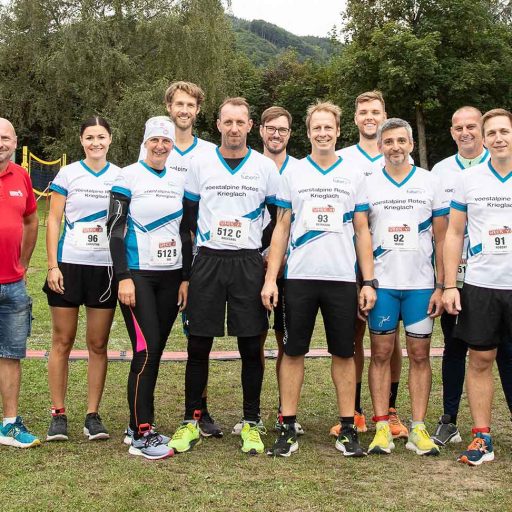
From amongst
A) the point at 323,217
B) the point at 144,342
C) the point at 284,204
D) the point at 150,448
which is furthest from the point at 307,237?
the point at 150,448

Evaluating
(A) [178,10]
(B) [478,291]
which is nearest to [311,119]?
(B) [478,291]

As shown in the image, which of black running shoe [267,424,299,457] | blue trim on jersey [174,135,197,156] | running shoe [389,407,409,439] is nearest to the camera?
black running shoe [267,424,299,457]

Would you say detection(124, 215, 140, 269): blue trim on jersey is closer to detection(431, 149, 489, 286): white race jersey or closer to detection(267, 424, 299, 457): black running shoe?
detection(267, 424, 299, 457): black running shoe

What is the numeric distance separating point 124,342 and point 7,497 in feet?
14.1

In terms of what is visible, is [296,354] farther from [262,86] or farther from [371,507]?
[262,86]

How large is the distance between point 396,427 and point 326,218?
1631 millimetres

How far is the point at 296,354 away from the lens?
447cm

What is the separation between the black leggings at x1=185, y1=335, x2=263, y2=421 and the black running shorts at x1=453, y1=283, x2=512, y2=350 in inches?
53.3

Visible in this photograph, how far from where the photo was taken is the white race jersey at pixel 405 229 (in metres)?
4.43

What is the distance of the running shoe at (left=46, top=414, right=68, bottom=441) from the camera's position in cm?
453

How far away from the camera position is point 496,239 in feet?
13.7

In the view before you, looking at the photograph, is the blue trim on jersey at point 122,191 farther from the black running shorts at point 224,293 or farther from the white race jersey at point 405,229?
the white race jersey at point 405,229

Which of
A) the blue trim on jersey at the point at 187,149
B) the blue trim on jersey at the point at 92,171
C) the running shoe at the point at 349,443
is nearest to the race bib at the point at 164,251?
the blue trim on jersey at the point at 92,171

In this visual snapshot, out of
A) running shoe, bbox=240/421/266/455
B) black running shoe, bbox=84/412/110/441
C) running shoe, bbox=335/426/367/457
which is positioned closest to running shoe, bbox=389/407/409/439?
running shoe, bbox=335/426/367/457
